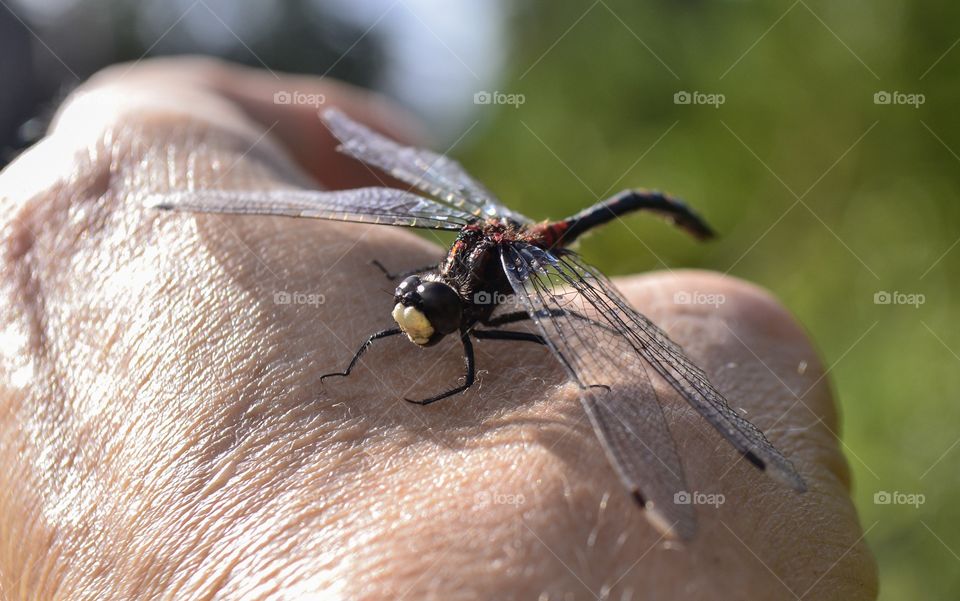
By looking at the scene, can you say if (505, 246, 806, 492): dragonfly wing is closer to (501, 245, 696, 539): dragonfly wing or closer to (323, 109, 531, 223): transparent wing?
(501, 245, 696, 539): dragonfly wing

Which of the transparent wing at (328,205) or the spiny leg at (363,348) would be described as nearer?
the spiny leg at (363,348)

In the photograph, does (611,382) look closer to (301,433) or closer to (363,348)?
(363,348)

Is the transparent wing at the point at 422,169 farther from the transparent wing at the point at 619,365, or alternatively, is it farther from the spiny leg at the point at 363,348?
the spiny leg at the point at 363,348

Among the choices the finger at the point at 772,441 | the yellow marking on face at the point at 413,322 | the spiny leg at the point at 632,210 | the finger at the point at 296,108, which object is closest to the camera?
the finger at the point at 772,441

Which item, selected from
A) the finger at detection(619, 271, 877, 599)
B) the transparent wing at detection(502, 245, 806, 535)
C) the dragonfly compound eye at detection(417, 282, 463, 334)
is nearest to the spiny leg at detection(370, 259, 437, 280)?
the dragonfly compound eye at detection(417, 282, 463, 334)

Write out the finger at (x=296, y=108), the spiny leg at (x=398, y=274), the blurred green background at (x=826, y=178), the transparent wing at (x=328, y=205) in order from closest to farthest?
the transparent wing at (x=328, y=205), the spiny leg at (x=398, y=274), the finger at (x=296, y=108), the blurred green background at (x=826, y=178)

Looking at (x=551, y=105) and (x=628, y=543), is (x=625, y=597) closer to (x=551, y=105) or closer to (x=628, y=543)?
(x=628, y=543)

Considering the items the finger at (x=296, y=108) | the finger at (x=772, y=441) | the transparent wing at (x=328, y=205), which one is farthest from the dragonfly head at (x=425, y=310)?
the finger at (x=296, y=108)
